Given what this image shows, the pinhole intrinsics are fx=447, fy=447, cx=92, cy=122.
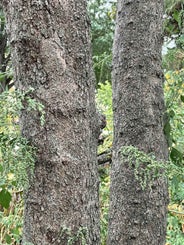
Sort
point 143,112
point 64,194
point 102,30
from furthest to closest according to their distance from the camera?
1. point 102,30
2. point 143,112
3. point 64,194

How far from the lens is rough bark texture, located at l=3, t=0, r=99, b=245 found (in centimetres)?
75

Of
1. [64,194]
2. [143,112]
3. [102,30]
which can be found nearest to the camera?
[64,194]

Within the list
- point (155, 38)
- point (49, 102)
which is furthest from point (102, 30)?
point (49, 102)

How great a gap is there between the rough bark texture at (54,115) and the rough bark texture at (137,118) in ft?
0.78

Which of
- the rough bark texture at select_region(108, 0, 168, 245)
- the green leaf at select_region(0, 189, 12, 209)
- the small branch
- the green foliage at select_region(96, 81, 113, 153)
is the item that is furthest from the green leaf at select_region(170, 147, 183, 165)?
the green foliage at select_region(96, 81, 113, 153)

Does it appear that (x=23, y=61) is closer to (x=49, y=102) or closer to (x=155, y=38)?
(x=49, y=102)

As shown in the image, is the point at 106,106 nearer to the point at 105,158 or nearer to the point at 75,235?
the point at 105,158

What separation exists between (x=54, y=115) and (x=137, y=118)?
1.06ft

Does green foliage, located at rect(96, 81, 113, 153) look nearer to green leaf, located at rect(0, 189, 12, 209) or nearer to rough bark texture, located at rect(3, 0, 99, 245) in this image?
green leaf, located at rect(0, 189, 12, 209)

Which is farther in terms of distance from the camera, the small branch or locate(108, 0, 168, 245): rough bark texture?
the small branch

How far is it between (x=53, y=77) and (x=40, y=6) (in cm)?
12

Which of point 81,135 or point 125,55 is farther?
point 125,55

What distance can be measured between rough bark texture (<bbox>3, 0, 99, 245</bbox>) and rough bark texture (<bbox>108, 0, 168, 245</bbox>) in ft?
0.78

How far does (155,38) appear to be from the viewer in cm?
108
